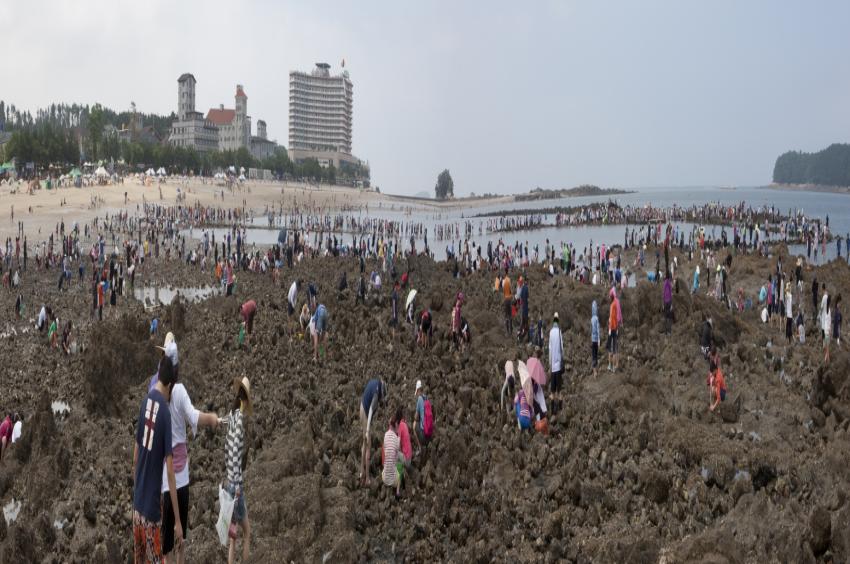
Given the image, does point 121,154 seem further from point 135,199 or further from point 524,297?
point 524,297

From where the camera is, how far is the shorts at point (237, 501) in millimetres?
8203

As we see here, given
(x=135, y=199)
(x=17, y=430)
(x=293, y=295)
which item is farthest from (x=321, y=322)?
(x=135, y=199)

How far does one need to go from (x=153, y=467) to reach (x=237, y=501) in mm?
2178

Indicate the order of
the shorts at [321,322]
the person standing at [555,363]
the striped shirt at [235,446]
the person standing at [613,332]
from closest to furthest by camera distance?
the striped shirt at [235,446] < the person standing at [555,363] < the person standing at [613,332] < the shorts at [321,322]

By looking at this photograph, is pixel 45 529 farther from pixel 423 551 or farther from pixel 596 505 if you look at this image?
pixel 596 505

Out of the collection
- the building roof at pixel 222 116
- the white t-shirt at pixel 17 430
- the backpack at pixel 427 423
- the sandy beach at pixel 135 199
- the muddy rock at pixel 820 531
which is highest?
the building roof at pixel 222 116

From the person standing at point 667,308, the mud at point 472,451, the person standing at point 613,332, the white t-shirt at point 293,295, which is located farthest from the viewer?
the white t-shirt at point 293,295

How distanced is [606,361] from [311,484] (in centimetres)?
1056

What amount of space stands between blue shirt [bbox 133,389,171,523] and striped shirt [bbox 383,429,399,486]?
5527mm

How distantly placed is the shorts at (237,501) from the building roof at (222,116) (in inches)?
7247

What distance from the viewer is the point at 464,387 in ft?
55.4

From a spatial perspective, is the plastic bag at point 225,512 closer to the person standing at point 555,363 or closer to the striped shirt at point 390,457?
the striped shirt at point 390,457

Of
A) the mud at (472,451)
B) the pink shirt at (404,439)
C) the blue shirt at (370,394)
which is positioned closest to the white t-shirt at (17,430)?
the mud at (472,451)

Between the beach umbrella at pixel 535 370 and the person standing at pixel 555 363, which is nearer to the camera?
the beach umbrella at pixel 535 370
